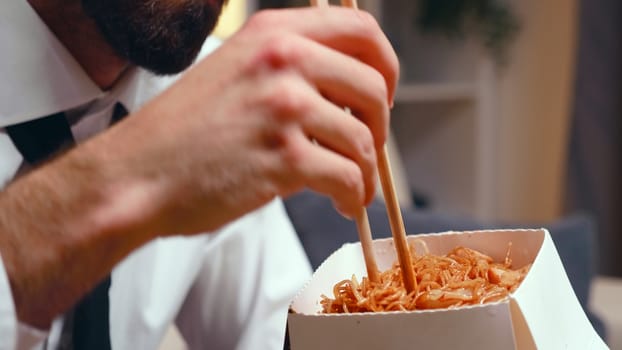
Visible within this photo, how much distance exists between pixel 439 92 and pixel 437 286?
2.05m

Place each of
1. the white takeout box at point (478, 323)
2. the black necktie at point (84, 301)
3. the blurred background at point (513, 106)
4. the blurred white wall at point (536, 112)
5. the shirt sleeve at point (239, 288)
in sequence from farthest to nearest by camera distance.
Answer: the blurred white wall at point (536, 112)
the blurred background at point (513, 106)
the shirt sleeve at point (239, 288)
the black necktie at point (84, 301)
the white takeout box at point (478, 323)

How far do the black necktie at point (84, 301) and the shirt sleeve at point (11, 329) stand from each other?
0.72 ft

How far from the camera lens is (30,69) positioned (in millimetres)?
708

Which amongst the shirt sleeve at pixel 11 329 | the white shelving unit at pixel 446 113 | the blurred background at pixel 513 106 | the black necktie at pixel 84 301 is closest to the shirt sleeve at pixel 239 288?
the black necktie at pixel 84 301

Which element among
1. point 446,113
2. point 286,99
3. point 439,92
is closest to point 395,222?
point 286,99

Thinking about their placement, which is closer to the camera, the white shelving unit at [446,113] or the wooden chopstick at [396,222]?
the wooden chopstick at [396,222]

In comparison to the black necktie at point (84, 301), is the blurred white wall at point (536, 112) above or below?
below

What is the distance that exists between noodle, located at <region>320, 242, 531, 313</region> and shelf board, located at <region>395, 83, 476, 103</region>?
6.43 feet

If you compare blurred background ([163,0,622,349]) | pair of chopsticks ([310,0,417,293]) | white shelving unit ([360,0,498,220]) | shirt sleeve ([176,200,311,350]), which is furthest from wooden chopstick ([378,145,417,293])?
white shelving unit ([360,0,498,220])

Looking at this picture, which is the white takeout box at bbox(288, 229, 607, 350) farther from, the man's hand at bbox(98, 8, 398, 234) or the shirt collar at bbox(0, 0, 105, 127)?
the shirt collar at bbox(0, 0, 105, 127)

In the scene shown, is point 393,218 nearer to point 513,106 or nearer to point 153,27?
point 153,27

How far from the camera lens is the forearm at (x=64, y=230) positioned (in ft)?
1.32

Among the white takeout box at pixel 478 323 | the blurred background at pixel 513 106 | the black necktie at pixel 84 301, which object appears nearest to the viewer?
the white takeout box at pixel 478 323

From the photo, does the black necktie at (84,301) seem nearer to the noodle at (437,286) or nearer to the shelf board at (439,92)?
the noodle at (437,286)
